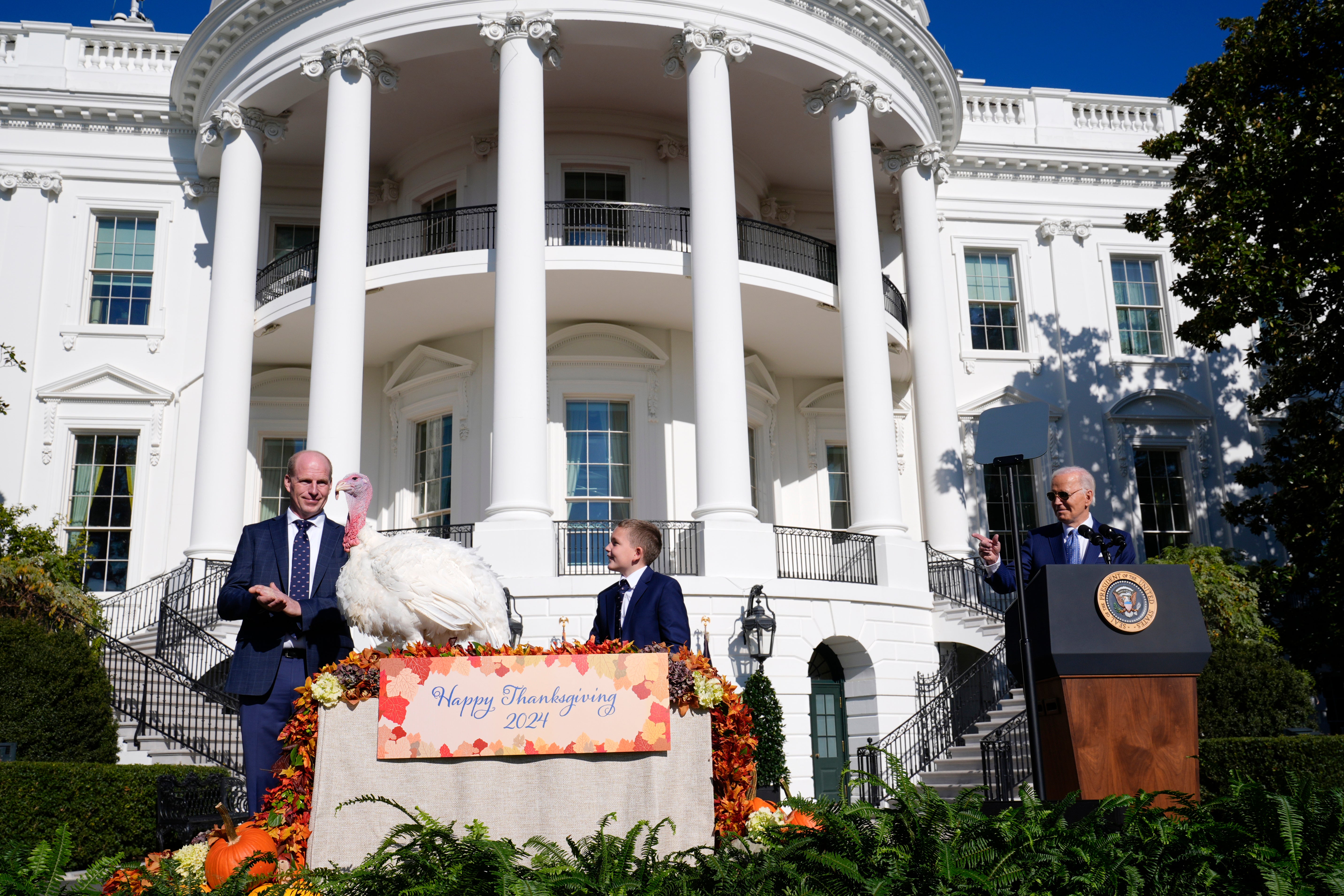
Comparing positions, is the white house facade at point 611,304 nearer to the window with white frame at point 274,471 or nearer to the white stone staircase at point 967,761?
the window with white frame at point 274,471

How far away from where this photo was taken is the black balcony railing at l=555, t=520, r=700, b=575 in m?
15.1

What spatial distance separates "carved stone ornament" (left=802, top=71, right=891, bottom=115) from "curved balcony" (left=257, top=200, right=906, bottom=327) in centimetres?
206

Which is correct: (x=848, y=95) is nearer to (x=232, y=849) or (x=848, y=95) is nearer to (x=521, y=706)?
(x=521, y=706)

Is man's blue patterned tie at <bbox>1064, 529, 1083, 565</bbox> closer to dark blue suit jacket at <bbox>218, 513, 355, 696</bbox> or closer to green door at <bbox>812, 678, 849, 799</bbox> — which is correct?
dark blue suit jacket at <bbox>218, 513, 355, 696</bbox>

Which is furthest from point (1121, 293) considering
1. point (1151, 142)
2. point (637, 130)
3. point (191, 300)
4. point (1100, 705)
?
point (1100, 705)

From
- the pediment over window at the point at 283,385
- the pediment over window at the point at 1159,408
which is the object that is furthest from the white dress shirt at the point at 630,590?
the pediment over window at the point at 1159,408

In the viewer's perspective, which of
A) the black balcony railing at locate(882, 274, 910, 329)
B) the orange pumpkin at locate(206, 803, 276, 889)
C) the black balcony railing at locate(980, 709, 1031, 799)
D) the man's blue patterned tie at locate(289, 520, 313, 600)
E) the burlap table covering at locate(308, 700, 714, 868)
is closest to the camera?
the burlap table covering at locate(308, 700, 714, 868)

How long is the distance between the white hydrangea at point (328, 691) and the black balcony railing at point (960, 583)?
14394mm

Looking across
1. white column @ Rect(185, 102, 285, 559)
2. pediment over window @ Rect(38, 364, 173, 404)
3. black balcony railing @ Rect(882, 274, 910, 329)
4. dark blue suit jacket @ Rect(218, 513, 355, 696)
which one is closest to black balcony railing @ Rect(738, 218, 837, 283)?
black balcony railing @ Rect(882, 274, 910, 329)

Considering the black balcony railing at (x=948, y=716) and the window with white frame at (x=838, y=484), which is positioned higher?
the window with white frame at (x=838, y=484)

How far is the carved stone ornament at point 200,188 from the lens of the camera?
2003 cm

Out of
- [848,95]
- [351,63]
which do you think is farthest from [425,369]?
[848,95]

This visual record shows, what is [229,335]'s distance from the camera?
56.3 ft

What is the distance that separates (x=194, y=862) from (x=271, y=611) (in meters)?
1.02
